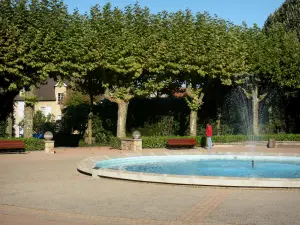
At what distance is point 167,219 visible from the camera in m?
8.78

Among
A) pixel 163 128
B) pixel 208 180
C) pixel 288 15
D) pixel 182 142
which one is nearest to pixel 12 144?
pixel 182 142

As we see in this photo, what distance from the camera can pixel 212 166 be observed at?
758 inches

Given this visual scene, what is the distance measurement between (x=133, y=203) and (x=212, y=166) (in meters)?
9.43

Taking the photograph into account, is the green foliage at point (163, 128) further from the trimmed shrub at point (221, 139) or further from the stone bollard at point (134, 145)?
the stone bollard at point (134, 145)

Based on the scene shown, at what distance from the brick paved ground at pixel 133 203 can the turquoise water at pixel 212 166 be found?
351 cm

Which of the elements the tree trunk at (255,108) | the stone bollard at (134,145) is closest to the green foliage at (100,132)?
the stone bollard at (134,145)

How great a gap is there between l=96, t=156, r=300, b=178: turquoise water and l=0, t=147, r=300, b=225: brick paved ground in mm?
3512

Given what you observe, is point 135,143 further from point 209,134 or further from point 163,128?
point 163,128

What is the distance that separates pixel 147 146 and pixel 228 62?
8.15m

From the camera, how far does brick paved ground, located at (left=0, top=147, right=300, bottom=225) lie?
877 centimetres

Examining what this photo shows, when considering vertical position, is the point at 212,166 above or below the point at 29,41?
below

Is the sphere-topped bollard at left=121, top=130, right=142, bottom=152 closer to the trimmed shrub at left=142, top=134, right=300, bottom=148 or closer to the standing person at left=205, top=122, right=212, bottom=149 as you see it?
the trimmed shrub at left=142, top=134, right=300, bottom=148

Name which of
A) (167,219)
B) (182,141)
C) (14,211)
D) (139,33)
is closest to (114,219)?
(167,219)

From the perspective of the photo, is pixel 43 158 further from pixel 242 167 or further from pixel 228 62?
pixel 228 62
